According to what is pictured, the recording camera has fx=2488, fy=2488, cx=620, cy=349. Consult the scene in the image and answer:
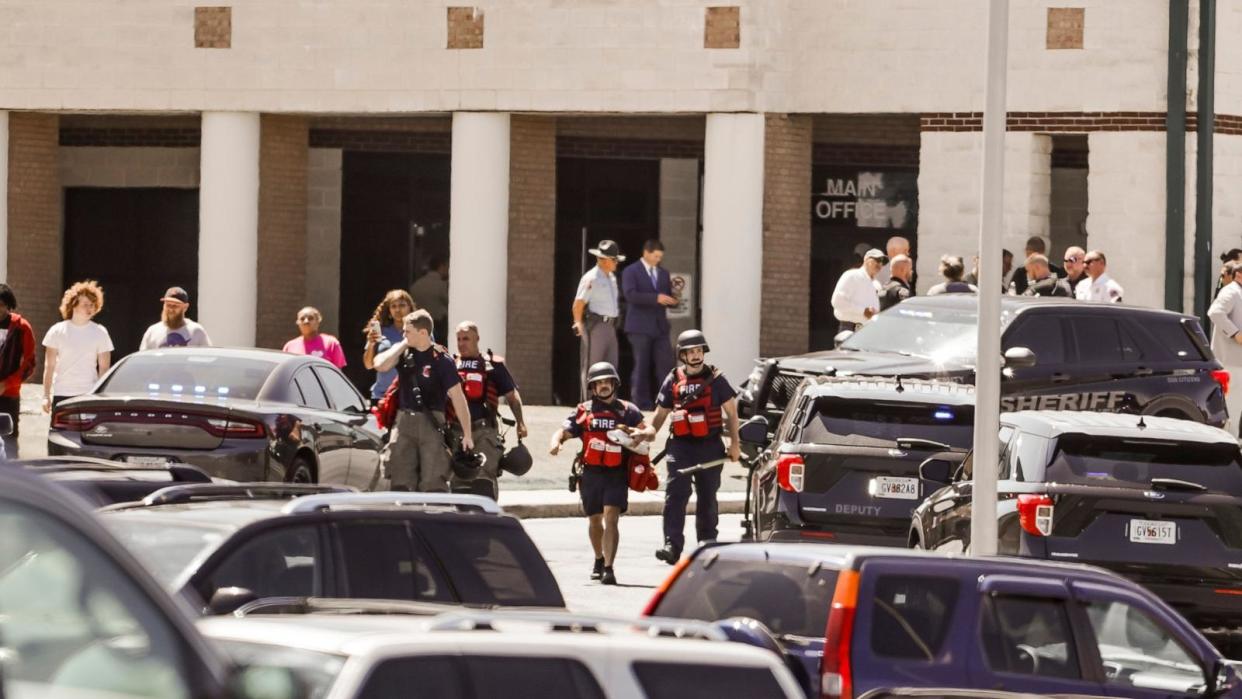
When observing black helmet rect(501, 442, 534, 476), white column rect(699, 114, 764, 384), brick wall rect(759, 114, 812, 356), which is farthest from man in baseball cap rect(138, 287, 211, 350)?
brick wall rect(759, 114, 812, 356)

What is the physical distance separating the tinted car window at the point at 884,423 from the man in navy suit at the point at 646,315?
443 inches

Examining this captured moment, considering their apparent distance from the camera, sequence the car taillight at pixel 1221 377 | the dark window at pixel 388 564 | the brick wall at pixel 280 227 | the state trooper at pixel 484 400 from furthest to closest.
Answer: the brick wall at pixel 280 227
the car taillight at pixel 1221 377
the state trooper at pixel 484 400
the dark window at pixel 388 564

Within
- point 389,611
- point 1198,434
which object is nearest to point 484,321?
point 1198,434

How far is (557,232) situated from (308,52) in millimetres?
4151

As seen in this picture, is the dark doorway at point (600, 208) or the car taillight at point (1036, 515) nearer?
the car taillight at point (1036, 515)

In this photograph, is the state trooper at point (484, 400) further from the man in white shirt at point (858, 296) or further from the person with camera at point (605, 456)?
the man in white shirt at point (858, 296)

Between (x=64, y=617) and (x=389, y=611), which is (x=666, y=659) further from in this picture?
(x=64, y=617)

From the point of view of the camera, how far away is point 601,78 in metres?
30.7

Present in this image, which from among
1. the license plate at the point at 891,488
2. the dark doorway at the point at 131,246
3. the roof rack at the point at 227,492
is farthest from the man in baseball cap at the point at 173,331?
the dark doorway at the point at 131,246

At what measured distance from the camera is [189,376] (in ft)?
59.2

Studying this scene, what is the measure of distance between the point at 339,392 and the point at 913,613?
1064 cm

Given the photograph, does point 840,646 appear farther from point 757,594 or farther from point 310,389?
point 310,389

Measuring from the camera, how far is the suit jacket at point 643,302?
91.3 ft

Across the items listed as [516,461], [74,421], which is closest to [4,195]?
[516,461]
